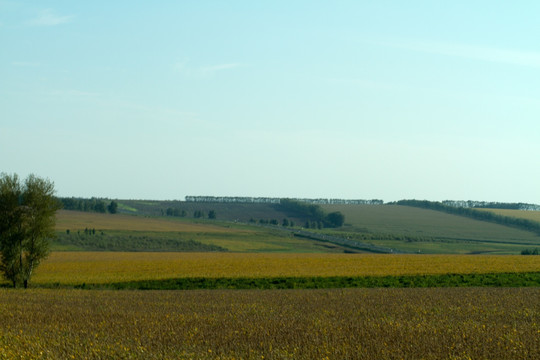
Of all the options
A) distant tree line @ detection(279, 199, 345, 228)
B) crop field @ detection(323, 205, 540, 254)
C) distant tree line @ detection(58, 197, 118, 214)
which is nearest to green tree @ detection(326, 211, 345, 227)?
distant tree line @ detection(279, 199, 345, 228)

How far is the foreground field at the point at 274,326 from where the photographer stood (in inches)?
578

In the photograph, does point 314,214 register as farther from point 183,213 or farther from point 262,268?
point 262,268

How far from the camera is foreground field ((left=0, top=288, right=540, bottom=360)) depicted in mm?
14672

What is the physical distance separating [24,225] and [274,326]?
27.4 m

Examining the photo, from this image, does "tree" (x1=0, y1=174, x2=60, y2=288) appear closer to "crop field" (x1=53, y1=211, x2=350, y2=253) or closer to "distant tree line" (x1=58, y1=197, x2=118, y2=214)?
"crop field" (x1=53, y1=211, x2=350, y2=253)

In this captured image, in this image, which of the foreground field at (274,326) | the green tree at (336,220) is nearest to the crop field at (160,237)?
the green tree at (336,220)

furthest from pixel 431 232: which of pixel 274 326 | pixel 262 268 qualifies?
pixel 274 326

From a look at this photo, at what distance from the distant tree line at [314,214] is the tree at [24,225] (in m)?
113

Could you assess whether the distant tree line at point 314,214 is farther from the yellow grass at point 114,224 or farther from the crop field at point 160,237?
the yellow grass at point 114,224

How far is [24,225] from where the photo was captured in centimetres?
4116

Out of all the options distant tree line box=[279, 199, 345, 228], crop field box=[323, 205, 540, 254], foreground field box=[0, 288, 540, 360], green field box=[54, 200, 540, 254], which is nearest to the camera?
foreground field box=[0, 288, 540, 360]

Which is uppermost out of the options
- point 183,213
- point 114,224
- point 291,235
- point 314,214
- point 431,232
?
point 314,214

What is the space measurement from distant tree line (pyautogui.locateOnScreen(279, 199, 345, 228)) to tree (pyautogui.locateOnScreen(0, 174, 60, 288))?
112973 millimetres

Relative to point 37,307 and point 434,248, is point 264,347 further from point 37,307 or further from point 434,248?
point 434,248
